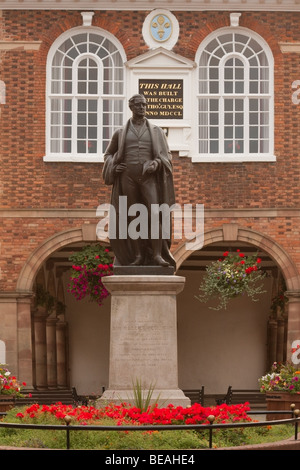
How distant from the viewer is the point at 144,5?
26875 millimetres

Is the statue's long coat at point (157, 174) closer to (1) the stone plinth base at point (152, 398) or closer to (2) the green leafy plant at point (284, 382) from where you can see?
(1) the stone plinth base at point (152, 398)

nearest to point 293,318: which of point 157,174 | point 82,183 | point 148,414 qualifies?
point 82,183

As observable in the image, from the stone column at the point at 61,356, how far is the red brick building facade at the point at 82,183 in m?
5.52

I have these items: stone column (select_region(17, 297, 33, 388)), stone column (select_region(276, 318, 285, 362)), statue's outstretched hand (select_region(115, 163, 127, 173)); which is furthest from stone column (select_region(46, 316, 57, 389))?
statue's outstretched hand (select_region(115, 163, 127, 173))

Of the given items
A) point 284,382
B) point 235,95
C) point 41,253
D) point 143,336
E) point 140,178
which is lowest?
point 284,382

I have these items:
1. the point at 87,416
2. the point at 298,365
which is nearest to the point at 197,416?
the point at 87,416

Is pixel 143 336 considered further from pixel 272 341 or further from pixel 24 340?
pixel 272 341

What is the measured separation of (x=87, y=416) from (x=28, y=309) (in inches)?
506

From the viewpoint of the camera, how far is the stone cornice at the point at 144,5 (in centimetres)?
2678

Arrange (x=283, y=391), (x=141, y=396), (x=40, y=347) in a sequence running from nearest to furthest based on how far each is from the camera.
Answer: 1. (x=141, y=396)
2. (x=283, y=391)
3. (x=40, y=347)

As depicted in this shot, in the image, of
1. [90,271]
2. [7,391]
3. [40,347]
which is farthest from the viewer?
[40,347]

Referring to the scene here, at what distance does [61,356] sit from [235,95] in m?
8.49

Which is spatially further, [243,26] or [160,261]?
[243,26]

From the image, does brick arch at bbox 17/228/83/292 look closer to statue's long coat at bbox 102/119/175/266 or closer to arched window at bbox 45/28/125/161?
arched window at bbox 45/28/125/161
